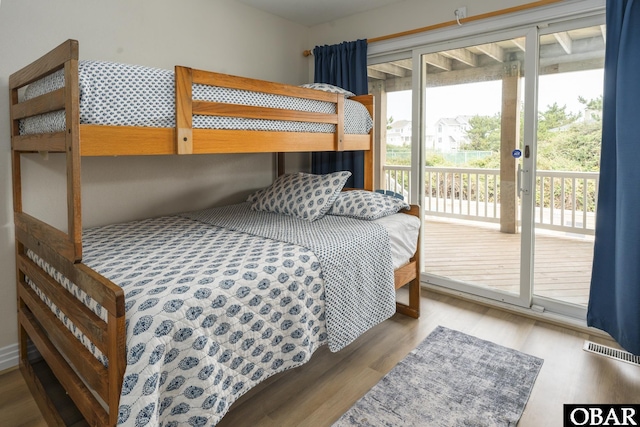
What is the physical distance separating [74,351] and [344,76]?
2.73 m

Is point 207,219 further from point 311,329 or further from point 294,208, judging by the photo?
point 311,329

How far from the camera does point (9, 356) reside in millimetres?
2139

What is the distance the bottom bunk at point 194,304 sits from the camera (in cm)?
122

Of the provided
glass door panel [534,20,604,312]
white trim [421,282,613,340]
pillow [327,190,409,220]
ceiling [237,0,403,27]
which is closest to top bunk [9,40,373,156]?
pillow [327,190,409,220]

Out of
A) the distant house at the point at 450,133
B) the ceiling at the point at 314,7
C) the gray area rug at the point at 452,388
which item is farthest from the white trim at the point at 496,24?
the gray area rug at the point at 452,388

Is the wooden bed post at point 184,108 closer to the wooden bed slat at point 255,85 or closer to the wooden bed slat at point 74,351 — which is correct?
the wooden bed slat at point 255,85

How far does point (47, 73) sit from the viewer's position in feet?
5.12

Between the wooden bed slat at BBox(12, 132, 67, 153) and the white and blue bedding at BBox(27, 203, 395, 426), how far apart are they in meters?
0.47

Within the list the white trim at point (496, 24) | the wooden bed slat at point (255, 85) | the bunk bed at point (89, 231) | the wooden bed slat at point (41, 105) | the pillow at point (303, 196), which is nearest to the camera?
the bunk bed at point (89, 231)

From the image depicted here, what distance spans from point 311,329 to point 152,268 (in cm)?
71

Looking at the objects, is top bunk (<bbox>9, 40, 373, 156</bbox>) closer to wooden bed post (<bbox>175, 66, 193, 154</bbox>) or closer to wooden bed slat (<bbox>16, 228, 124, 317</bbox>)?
wooden bed post (<bbox>175, 66, 193, 154</bbox>)

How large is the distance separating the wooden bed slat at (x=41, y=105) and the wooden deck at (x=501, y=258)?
2.62 m

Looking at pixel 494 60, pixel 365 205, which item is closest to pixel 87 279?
pixel 365 205

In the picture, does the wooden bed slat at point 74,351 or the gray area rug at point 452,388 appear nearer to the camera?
the wooden bed slat at point 74,351
